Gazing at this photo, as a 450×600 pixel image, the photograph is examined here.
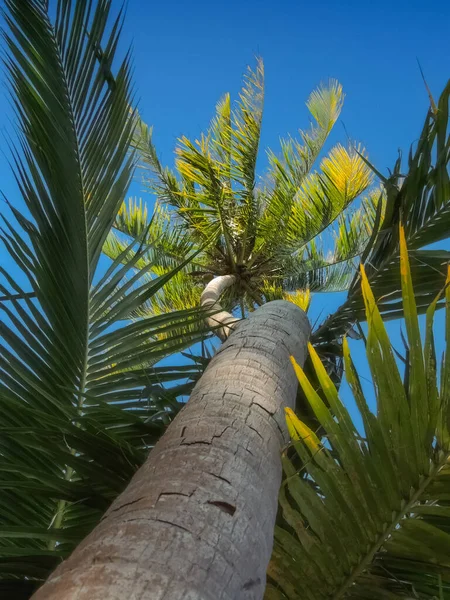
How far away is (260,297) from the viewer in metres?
7.49

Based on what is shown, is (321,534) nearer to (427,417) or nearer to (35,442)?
(427,417)

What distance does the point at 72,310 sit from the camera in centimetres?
236

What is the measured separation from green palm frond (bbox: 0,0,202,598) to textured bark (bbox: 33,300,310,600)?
47 cm

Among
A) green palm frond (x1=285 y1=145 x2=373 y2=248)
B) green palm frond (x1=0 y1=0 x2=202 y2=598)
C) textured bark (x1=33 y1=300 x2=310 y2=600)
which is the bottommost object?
textured bark (x1=33 y1=300 x2=310 y2=600)

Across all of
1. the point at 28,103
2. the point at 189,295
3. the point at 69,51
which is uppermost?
the point at 189,295

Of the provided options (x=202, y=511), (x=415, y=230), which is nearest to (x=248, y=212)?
(x=415, y=230)

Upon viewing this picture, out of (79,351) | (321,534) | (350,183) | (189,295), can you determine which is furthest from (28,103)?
(189,295)

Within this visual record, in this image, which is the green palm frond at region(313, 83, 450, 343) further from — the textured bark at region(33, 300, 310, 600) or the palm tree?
the textured bark at region(33, 300, 310, 600)

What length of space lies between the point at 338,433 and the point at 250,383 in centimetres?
25

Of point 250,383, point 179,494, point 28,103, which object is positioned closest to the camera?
point 179,494

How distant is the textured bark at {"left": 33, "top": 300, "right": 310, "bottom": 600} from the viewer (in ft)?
2.82

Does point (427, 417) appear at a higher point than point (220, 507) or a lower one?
higher

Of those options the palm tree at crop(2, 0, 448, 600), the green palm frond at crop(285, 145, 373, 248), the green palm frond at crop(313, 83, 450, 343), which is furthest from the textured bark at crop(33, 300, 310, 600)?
the green palm frond at crop(285, 145, 373, 248)

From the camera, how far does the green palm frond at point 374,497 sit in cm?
146
